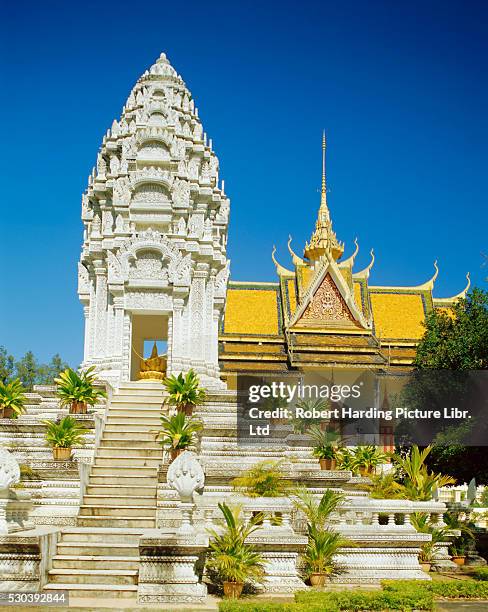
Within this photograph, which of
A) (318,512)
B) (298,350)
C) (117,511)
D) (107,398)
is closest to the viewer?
(318,512)

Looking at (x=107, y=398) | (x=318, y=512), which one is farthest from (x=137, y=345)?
(x=318, y=512)

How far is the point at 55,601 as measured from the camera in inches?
389

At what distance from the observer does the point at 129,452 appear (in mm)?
15039

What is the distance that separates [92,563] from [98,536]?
73cm

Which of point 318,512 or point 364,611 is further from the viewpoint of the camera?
point 318,512

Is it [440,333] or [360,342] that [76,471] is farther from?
[360,342]

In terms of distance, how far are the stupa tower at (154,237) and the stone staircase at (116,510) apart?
2.71 m

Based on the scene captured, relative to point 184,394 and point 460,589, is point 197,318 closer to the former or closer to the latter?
point 184,394

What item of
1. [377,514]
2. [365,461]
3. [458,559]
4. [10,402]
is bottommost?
[458,559]

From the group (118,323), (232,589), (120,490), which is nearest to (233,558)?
(232,589)

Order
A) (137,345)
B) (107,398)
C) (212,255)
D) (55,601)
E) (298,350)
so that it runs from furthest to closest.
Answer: (298,350)
(137,345)
(212,255)
(107,398)
(55,601)

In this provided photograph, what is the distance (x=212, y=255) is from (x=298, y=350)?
12.5 metres

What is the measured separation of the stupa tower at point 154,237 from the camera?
65.3 feet

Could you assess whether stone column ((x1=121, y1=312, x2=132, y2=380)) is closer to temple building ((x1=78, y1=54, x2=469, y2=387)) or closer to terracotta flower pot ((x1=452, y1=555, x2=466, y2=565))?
temple building ((x1=78, y1=54, x2=469, y2=387))
